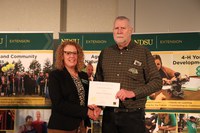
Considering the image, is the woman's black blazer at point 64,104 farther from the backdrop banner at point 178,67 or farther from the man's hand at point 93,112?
the backdrop banner at point 178,67

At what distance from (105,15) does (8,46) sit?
153 cm

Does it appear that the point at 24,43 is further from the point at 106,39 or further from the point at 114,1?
the point at 114,1

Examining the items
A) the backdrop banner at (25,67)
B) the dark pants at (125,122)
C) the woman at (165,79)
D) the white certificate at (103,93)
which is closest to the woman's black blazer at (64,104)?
the white certificate at (103,93)

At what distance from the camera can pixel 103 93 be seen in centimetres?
242

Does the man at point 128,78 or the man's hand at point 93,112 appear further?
the man's hand at point 93,112

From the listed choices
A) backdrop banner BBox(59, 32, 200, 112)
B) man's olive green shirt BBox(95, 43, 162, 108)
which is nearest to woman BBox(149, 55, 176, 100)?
backdrop banner BBox(59, 32, 200, 112)

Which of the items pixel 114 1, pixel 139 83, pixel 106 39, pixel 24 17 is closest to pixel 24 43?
pixel 24 17

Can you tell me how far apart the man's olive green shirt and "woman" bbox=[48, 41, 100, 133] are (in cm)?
30

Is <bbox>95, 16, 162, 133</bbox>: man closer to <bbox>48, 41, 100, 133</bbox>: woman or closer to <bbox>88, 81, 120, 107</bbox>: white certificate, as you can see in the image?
<bbox>88, 81, 120, 107</bbox>: white certificate

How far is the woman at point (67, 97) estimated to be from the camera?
8.20 feet

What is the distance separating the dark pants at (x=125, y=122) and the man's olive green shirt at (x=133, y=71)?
0.22ft

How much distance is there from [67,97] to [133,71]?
0.65 m

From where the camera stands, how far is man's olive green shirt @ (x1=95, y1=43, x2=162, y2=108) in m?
2.39

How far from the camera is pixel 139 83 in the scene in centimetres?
243
